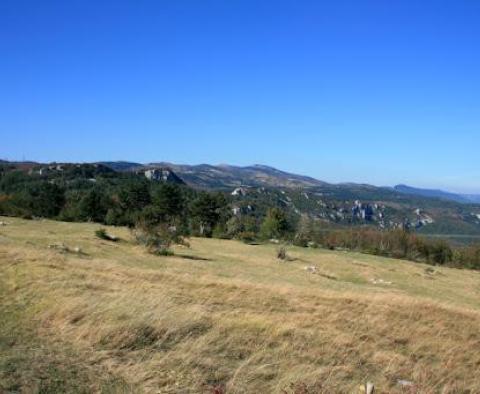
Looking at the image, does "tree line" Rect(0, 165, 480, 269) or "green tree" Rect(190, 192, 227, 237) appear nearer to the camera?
"tree line" Rect(0, 165, 480, 269)

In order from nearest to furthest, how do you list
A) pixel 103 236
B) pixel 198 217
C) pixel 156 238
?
pixel 156 238
pixel 103 236
pixel 198 217

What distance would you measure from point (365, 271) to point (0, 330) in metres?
37.0

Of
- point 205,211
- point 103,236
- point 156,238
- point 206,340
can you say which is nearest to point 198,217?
point 205,211

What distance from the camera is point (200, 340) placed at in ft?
27.5

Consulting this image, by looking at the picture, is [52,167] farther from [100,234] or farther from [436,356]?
[436,356]

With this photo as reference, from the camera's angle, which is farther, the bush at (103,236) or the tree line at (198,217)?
the tree line at (198,217)

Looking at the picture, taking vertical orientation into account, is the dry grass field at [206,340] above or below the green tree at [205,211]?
above

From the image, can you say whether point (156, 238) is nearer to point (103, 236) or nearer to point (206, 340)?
point (103, 236)

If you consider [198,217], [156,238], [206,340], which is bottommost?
[198,217]

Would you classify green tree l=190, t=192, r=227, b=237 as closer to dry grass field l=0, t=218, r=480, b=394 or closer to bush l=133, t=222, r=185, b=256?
bush l=133, t=222, r=185, b=256

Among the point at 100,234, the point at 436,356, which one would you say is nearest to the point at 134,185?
the point at 100,234

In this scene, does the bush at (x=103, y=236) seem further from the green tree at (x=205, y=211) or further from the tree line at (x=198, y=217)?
the green tree at (x=205, y=211)

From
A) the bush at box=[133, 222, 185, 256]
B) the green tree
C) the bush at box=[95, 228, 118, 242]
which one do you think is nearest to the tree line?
the green tree

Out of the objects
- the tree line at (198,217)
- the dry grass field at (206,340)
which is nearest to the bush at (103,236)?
the tree line at (198,217)
